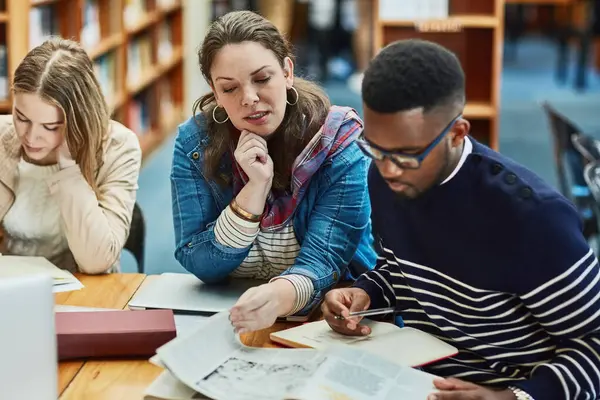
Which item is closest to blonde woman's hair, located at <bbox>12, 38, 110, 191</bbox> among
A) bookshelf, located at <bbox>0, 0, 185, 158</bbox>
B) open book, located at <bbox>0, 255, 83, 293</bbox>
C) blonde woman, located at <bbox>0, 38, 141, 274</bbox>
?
blonde woman, located at <bbox>0, 38, 141, 274</bbox>

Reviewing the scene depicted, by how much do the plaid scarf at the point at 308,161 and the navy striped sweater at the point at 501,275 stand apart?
24 centimetres

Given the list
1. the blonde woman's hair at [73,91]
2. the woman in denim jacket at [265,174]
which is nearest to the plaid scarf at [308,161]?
the woman in denim jacket at [265,174]

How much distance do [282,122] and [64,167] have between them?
0.59m

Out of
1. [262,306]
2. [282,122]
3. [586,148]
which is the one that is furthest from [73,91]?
[586,148]

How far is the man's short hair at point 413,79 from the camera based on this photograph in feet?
4.38

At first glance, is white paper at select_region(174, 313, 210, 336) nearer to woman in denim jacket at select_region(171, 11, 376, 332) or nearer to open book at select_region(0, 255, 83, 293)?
woman in denim jacket at select_region(171, 11, 376, 332)

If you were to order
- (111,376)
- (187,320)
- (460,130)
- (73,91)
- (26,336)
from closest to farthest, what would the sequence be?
(26,336) < (460,130) < (111,376) < (187,320) < (73,91)

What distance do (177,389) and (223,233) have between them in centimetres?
49

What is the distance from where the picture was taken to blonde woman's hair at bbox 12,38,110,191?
2.12m

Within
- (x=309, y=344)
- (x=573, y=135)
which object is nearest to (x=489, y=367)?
(x=309, y=344)

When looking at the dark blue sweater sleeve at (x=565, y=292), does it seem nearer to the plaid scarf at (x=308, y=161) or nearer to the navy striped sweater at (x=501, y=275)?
the navy striped sweater at (x=501, y=275)

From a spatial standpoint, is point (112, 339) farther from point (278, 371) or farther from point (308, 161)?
point (308, 161)

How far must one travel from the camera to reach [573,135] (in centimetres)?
321

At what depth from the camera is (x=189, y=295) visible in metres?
1.89
